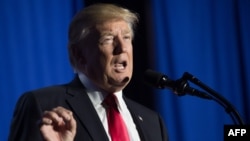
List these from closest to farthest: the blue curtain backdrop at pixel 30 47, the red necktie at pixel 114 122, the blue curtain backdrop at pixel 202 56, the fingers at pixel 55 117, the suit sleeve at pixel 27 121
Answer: the fingers at pixel 55 117
the suit sleeve at pixel 27 121
the red necktie at pixel 114 122
the blue curtain backdrop at pixel 30 47
the blue curtain backdrop at pixel 202 56

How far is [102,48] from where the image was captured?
1.43 m

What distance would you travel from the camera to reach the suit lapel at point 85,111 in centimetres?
133

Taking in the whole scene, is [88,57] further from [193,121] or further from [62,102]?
[193,121]

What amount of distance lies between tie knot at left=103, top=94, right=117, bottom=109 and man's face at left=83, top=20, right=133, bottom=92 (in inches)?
0.7

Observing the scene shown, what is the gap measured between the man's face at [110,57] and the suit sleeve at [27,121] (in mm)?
220

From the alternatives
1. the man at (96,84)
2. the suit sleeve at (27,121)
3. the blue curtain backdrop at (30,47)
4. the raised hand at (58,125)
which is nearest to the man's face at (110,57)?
the man at (96,84)

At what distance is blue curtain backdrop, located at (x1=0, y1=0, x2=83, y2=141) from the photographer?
187 centimetres

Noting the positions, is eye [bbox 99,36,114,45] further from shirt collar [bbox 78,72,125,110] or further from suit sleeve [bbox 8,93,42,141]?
suit sleeve [bbox 8,93,42,141]

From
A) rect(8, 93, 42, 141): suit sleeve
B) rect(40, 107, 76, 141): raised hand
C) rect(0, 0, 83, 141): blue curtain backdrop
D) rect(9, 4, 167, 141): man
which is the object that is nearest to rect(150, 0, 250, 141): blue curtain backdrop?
rect(0, 0, 83, 141): blue curtain backdrop

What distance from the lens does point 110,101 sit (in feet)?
4.75

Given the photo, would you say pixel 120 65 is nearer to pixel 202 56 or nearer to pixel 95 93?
pixel 95 93

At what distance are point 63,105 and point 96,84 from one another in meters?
0.14

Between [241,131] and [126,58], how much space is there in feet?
1.29

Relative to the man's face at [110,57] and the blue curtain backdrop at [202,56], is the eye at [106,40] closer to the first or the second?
the man's face at [110,57]
